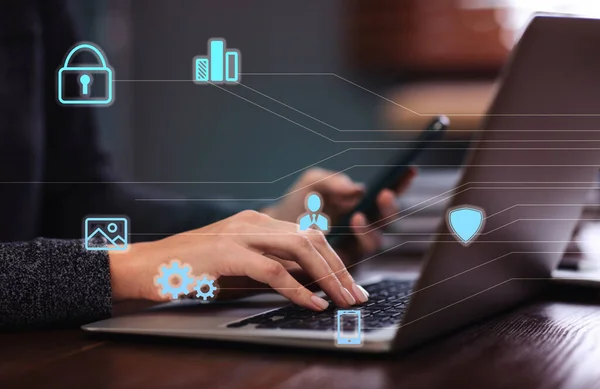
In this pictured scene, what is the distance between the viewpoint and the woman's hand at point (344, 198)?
565 mm

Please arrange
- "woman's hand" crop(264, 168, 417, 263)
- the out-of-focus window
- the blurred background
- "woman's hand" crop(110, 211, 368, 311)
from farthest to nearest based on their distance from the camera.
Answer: the out-of-focus window → the blurred background → "woman's hand" crop(264, 168, 417, 263) → "woman's hand" crop(110, 211, 368, 311)

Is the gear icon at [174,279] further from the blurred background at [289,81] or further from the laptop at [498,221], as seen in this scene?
the blurred background at [289,81]

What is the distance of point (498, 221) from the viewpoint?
0.37 m

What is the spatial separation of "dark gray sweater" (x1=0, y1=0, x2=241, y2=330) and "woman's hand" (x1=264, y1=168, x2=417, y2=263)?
91 millimetres

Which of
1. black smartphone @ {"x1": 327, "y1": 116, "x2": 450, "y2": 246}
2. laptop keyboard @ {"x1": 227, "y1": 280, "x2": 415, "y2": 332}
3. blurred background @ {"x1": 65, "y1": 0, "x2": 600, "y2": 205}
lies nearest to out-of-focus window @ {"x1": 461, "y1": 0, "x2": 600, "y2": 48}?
blurred background @ {"x1": 65, "y1": 0, "x2": 600, "y2": 205}

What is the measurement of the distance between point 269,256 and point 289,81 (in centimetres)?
80

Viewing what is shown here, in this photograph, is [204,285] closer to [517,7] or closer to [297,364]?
[297,364]

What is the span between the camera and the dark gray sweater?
435mm

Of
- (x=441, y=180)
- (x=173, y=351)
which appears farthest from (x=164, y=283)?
(x=441, y=180)

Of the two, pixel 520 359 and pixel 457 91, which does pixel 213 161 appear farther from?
pixel 457 91

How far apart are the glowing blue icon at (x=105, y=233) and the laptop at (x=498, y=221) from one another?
0.05 meters

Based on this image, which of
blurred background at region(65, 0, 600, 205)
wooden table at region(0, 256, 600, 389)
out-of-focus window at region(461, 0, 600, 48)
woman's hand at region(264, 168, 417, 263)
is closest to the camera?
wooden table at region(0, 256, 600, 389)

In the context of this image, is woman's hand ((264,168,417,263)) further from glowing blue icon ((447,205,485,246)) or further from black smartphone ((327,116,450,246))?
glowing blue icon ((447,205,485,246))

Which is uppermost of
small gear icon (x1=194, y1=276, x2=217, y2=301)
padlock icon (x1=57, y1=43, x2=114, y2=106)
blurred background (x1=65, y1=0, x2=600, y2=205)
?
blurred background (x1=65, y1=0, x2=600, y2=205)
